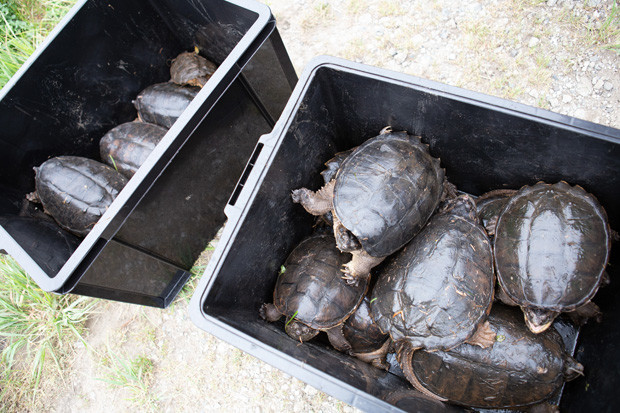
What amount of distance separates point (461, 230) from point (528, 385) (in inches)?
36.5

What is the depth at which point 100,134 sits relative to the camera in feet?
10.8

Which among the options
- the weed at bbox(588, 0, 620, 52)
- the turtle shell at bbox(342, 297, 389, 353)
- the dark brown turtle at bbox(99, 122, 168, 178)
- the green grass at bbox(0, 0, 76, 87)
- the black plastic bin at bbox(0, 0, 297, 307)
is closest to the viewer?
the black plastic bin at bbox(0, 0, 297, 307)

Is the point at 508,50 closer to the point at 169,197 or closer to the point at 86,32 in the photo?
the point at 169,197

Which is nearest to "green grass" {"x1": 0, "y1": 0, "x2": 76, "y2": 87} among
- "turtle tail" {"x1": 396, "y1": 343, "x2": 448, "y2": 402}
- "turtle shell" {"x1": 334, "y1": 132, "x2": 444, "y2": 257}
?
"turtle shell" {"x1": 334, "y1": 132, "x2": 444, "y2": 257}

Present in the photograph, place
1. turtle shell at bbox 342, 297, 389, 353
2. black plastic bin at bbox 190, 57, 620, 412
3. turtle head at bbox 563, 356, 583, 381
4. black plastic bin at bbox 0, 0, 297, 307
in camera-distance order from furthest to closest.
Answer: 1. turtle shell at bbox 342, 297, 389, 353
2. black plastic bin at bbox 0, 0, 297, 307
3. turtle head at bbox 563, 356, 583, 381
4. black plastic bin at bbox 190, 57, 620, 412

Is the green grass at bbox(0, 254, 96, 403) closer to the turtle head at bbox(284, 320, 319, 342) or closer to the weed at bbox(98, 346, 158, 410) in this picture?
the weed at bbox(98, 346, 158, 410)

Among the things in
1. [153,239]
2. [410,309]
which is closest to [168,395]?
[153,239]

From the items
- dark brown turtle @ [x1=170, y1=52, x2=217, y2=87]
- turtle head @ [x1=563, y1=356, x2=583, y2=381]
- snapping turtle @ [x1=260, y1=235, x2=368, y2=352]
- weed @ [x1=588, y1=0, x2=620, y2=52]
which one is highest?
dark brown turtle @ [x1=170, y1=52, x2=217, y2=87]

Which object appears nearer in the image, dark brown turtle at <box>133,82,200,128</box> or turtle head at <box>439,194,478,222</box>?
turtle head at <box>439,194,478,222</box>

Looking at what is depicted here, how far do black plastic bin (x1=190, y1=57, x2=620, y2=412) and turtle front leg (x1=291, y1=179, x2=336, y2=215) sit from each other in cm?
8

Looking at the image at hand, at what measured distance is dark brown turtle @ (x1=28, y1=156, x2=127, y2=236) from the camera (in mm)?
2734

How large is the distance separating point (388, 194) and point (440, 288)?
0.60 m

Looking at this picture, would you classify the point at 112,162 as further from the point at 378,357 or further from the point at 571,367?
the point at 571,367

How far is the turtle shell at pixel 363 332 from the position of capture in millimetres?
2459
